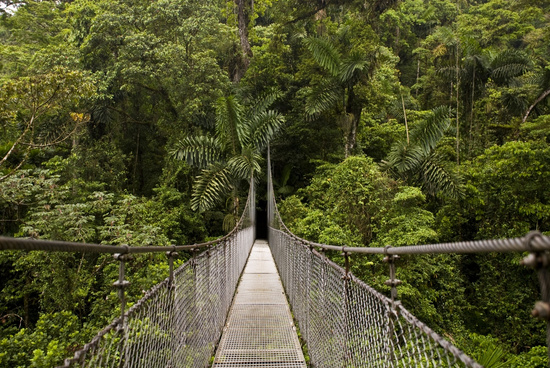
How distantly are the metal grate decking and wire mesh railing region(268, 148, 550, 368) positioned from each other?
0.20m

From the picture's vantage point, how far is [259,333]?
3.13 meters

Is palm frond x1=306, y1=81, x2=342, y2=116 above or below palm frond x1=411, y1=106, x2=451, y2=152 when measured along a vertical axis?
above

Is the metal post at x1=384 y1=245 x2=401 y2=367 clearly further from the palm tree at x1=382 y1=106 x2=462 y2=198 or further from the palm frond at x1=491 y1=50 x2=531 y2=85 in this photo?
the palm frond at x1=491 y1=50 x2=531 y2=85

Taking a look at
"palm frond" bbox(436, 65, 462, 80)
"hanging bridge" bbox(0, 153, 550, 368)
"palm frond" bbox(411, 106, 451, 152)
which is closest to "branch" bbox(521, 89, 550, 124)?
"palm frond" bbox(436, 65, 462, 80)

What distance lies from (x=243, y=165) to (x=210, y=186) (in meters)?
1.04

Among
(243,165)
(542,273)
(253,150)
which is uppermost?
(253,150)

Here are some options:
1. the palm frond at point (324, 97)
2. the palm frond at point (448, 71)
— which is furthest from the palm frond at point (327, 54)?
the palm frond at point (448, 71)

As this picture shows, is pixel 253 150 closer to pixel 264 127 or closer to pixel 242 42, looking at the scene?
pixel 264 127

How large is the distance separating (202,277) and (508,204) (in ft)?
24.8

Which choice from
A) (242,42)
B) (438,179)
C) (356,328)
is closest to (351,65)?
(438,179)

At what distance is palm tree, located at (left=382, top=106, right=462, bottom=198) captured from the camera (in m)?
8.63

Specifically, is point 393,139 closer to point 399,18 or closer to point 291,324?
point 399,18

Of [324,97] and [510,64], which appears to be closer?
[324,97]

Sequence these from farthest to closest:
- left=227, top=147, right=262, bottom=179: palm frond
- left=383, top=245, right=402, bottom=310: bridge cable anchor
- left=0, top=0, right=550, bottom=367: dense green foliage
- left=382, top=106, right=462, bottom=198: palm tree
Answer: left=227, top=147, right=262, bottom=179: palm frond, left=382, top=106, right=462, bottom=198: palm tree, left=0, top=0, right=550, bottom=367: dense green foliage, left=383, top=245, right=402, bottom=310: bridge cable anchor
